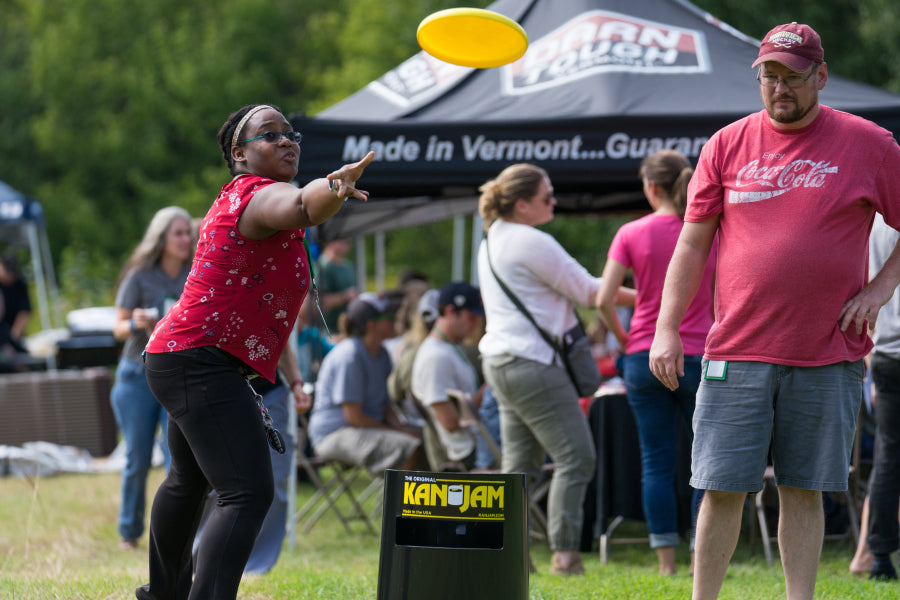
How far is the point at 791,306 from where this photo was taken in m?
3.18

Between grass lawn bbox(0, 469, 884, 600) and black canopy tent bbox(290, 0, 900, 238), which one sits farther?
black canopy tent bbox(290, 0, 900, 238)

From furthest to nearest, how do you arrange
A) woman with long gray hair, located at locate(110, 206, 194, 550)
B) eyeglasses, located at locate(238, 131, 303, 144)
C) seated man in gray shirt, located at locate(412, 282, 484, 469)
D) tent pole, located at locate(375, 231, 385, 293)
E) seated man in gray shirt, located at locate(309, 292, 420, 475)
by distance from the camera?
tent pole, located at locate(375, 231, 385, 293)
seated man in gray shirt, located at locate(309, 292, 420, 475)
seated man in gray shirt, located at locate(412, 282, 484, 469)
woman with long gray hair, located at locate(110, 206, 194, 550)
eyeglasses, located at locate(238, 131, 303, 144)

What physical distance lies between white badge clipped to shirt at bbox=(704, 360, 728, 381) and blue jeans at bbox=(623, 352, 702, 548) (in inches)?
63.3

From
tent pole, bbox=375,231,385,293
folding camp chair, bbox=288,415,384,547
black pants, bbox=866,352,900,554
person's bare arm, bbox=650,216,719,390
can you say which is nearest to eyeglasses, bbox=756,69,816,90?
person's bare arm, bbox=650,216,719,390

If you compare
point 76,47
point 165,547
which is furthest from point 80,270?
point 165,547

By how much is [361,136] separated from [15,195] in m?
7.45

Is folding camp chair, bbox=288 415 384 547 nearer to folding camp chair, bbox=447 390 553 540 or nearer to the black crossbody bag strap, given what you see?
folding camp chair, bbox=447 390 553 540

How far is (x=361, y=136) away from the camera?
5.89 m

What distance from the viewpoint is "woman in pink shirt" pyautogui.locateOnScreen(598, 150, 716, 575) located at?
4.93 m

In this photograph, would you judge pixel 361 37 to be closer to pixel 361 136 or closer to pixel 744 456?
pixel 361 136

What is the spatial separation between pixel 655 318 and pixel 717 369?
168cm

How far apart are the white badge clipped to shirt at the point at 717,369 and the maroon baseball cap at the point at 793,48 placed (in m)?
0.91

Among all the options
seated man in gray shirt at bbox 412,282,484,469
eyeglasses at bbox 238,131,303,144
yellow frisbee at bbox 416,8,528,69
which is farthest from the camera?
seated man in gray shirt at bbox 412,282,484,469

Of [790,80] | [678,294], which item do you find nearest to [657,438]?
[678,294]
